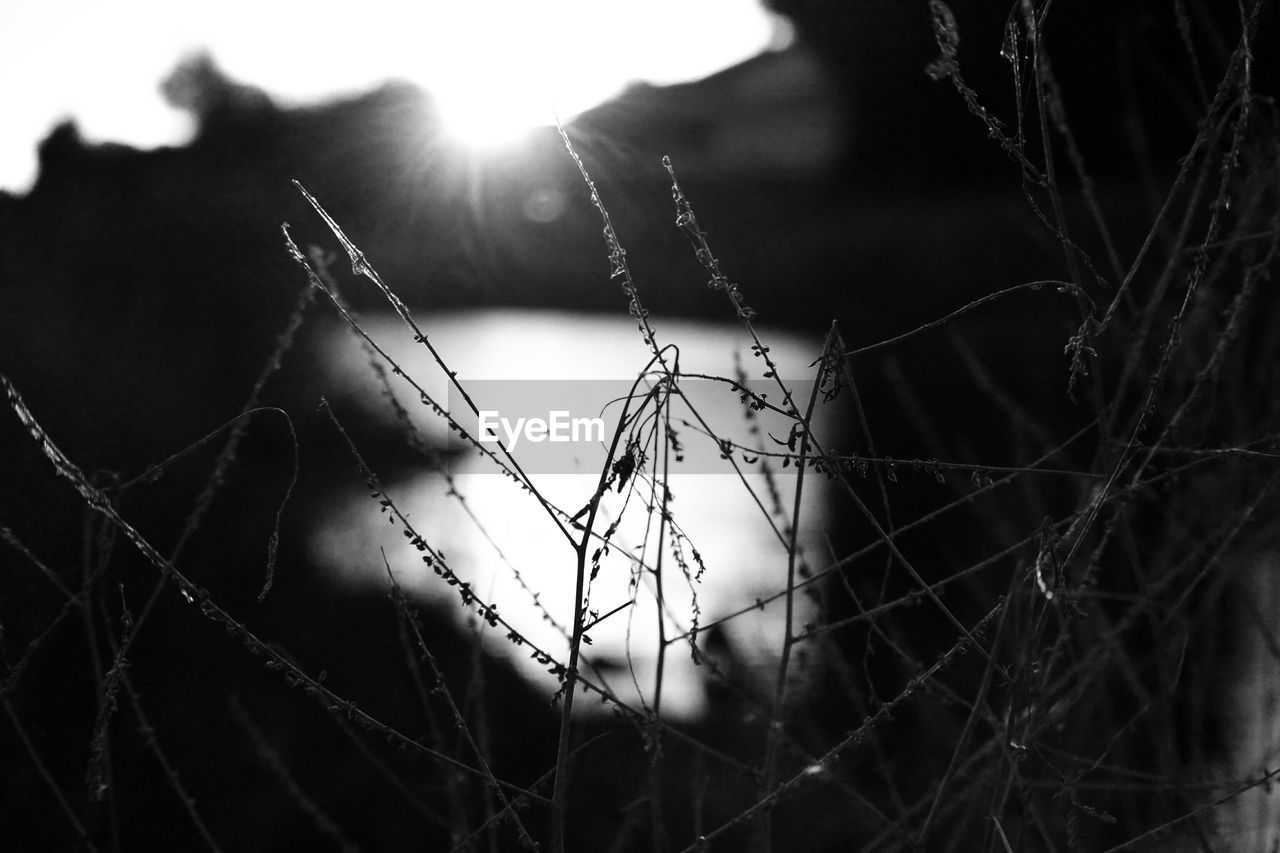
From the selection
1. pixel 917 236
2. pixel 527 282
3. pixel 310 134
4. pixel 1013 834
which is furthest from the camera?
pixel 917 236

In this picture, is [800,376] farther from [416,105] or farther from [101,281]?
[101,281]

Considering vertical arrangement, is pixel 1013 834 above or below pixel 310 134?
below

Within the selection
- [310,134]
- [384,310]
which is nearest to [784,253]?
[384,310]

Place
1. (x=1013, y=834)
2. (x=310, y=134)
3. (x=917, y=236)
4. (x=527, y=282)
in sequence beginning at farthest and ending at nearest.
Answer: (x=917, y=236)
(x=527, y=282)
(x=310, y=134)
(x=1013, y=834)

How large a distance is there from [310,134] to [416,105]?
34cm

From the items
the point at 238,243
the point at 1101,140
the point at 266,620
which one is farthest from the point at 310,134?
the point at 1101,140

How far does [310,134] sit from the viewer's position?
2002mm

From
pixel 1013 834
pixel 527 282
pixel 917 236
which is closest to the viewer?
pixel 1013 834

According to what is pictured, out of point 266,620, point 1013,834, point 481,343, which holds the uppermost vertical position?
point 481,343

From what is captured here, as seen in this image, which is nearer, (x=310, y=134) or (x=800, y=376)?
(x=310, y=134)

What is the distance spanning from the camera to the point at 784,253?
2.27 meters

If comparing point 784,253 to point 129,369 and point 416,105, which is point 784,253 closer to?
point 416,105

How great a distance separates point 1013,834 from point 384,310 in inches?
59.2

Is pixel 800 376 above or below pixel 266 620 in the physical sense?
above
